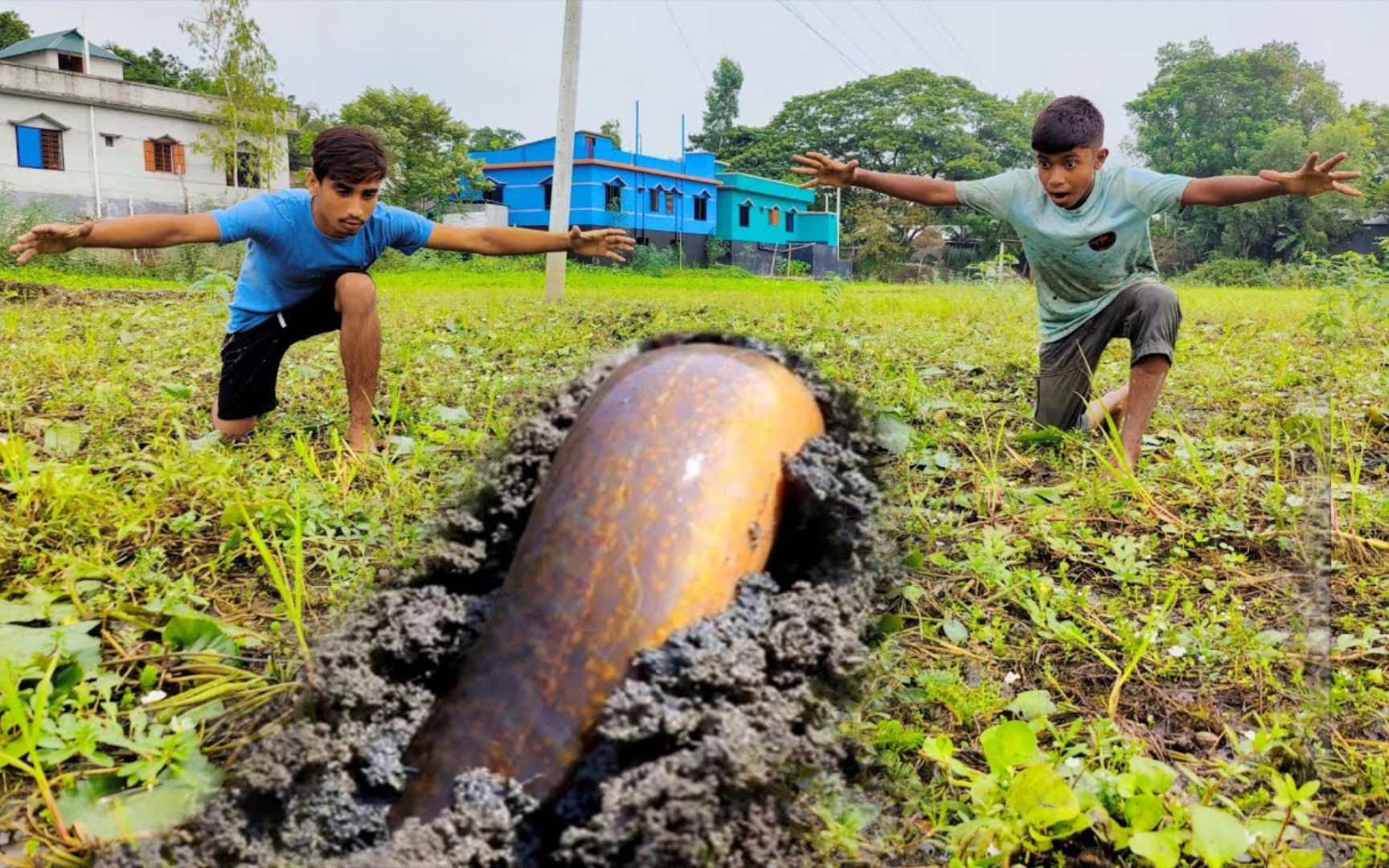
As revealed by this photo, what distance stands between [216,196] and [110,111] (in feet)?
14.8

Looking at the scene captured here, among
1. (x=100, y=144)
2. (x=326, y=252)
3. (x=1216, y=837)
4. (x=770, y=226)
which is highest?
(x=100, y=144)

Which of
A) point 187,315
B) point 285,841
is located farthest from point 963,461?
point 187,315

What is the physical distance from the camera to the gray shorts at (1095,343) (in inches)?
141

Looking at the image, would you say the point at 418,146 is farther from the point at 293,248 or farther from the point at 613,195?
the point at 293,248

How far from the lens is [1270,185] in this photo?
344 centimetres

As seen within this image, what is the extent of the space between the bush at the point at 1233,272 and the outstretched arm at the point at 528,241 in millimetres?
15393

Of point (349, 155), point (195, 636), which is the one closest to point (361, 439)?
point (349, 155)

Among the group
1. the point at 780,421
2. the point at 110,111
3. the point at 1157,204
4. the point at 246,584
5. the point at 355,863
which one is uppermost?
the point at 110,111

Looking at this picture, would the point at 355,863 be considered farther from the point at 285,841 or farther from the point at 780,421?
the point at 780,421

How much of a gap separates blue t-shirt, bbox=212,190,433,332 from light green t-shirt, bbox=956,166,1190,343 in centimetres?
239

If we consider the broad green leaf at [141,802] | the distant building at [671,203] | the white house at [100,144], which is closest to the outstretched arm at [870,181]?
the broad green leaf at [141,802]

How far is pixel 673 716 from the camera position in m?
1.04

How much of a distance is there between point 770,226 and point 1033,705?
4158cm

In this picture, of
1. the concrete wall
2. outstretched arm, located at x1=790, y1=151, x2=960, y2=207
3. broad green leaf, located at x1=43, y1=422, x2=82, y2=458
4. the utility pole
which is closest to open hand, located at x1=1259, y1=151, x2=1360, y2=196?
outstretched arm, located at x1=790, y1=151, x2=960, y2=207
